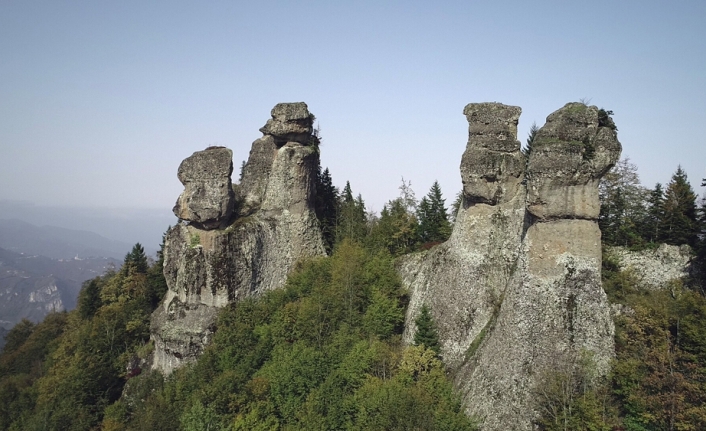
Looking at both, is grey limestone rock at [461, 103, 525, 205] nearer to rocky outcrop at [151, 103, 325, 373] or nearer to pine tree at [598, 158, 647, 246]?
pine tree at [598, 158, 647, 246]

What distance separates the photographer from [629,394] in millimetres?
19406

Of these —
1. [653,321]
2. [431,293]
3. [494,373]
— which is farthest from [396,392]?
[653,321]

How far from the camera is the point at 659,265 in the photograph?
26.1 metres

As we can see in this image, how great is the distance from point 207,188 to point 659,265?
28.9m

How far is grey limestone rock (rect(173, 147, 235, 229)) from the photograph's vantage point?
117ft

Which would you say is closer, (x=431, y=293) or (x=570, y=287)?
(x=570, y=287)

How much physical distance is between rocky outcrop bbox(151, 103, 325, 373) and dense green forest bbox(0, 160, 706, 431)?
1574mm

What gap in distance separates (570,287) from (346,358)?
1268cm

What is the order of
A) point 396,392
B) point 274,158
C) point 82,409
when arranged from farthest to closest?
point 274,158
point 82,409
point 396,392

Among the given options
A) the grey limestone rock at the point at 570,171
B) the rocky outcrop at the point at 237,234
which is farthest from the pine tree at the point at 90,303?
the grey limestone rock at the point at 570,171

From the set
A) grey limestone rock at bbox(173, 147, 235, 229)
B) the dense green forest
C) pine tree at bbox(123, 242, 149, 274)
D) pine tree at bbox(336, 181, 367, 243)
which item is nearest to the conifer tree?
the dense green forest

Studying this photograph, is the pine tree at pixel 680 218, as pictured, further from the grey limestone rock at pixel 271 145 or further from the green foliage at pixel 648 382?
the grey limestone rock at pixel 271 145

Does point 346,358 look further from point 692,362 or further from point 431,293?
point 692,362

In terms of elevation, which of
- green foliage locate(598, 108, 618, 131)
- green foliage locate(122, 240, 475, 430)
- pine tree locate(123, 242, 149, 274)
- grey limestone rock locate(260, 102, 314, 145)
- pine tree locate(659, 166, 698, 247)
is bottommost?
green foliage locate(122, 240, 475, 430)
